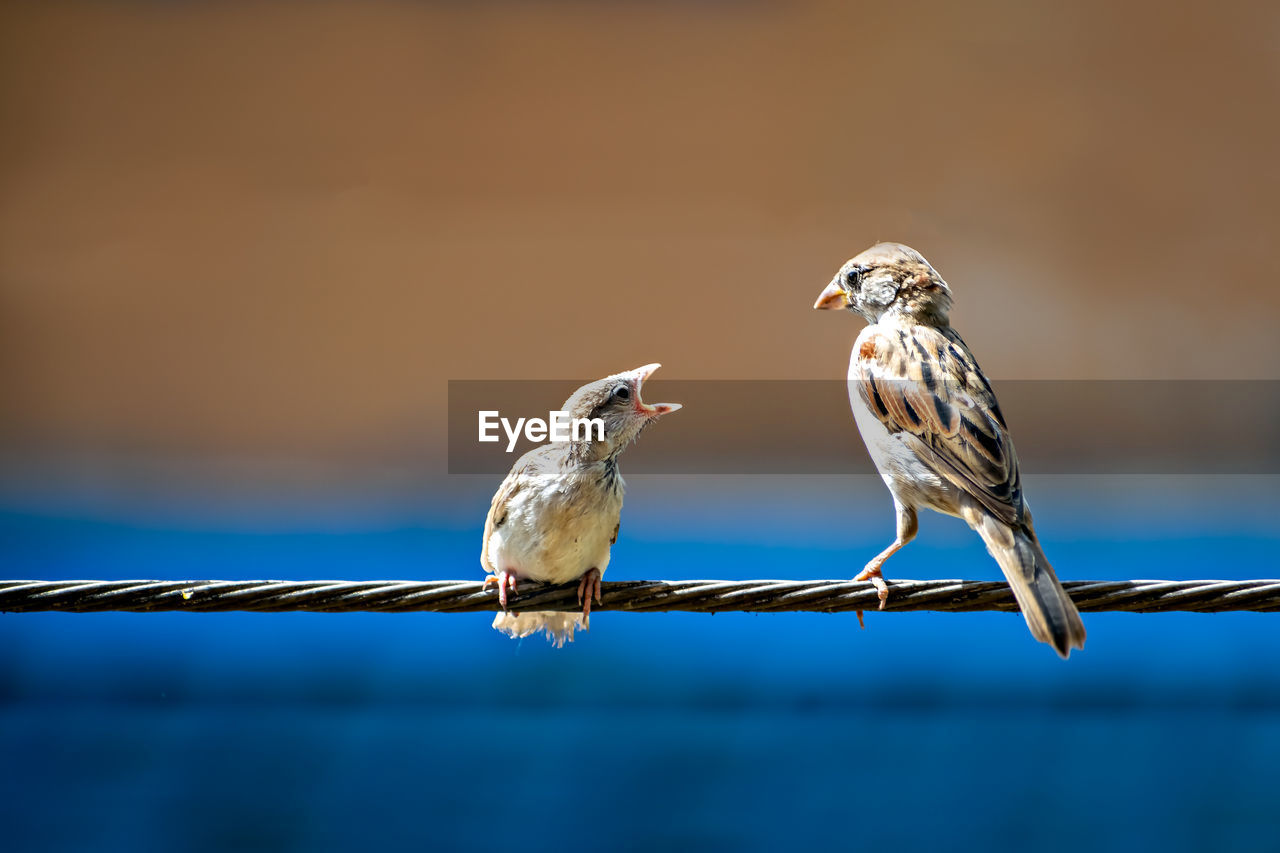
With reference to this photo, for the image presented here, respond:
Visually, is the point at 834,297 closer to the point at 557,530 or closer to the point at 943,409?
the point at 943,409

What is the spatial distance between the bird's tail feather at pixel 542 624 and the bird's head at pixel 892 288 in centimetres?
181

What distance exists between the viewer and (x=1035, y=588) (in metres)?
2.86

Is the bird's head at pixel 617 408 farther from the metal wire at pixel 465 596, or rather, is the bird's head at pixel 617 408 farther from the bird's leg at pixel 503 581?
the metal wire at pixel 465 596

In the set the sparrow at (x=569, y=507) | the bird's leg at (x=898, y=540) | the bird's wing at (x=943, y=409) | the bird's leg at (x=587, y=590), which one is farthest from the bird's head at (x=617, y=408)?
the bird's leg at (x=898, y=540)

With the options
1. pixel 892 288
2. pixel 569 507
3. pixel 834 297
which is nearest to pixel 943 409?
pixel 892 288

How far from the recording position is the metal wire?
8.59ft

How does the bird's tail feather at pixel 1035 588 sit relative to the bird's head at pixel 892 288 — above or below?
below

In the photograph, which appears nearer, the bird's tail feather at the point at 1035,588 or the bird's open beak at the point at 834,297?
the bird's tail feather at the point at 1035,588

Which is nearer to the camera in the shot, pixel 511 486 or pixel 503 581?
pixel 503 581

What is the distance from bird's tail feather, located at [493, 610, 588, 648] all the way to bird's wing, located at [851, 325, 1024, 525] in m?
1.44

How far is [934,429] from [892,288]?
97 cm

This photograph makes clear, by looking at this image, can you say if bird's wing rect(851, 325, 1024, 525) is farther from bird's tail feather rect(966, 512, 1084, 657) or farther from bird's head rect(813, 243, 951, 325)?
bird's head rect(813, 243, 951, 325)

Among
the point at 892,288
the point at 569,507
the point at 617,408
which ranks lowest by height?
the point at 569,507

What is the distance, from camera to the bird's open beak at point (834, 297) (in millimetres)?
4332
